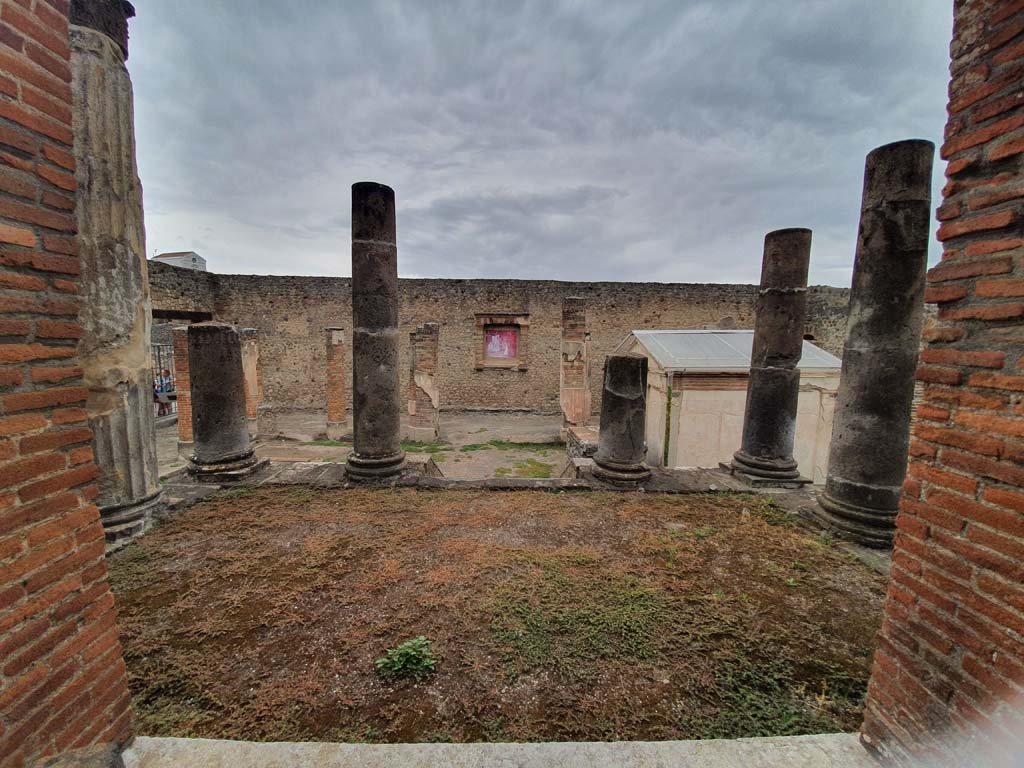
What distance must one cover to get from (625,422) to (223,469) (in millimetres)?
4904

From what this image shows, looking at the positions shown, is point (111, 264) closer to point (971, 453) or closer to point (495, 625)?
point (495, 625)

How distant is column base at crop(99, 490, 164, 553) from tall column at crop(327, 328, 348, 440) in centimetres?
642

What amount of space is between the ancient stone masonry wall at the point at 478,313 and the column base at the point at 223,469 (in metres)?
8.28

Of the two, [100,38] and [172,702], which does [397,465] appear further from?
[100,38]

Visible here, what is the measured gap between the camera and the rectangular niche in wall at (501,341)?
1362 cm

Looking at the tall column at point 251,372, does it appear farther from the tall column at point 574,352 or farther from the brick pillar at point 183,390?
the tall column at point 574,352

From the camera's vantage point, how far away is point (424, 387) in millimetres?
9922

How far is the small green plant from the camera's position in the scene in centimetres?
213

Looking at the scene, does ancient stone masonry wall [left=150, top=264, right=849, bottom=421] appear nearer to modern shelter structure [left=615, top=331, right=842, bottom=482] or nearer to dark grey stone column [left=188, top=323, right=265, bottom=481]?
modern shelter structure [left=615, top=331, right=842, bottom=482]

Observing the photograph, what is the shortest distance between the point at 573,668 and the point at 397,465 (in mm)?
3575

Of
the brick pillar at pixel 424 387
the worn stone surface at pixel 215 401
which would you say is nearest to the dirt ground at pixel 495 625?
the worn stone surface at pixel 215 401

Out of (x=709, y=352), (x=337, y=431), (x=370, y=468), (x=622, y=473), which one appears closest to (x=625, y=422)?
(x=622, y=473)

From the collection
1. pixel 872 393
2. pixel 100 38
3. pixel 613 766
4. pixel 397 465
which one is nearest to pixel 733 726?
pixel 613 766

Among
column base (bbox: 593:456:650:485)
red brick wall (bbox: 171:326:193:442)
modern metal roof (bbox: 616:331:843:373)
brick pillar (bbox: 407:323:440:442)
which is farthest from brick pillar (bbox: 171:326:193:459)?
modern metal roof (bbox: 616:331:843:373)
